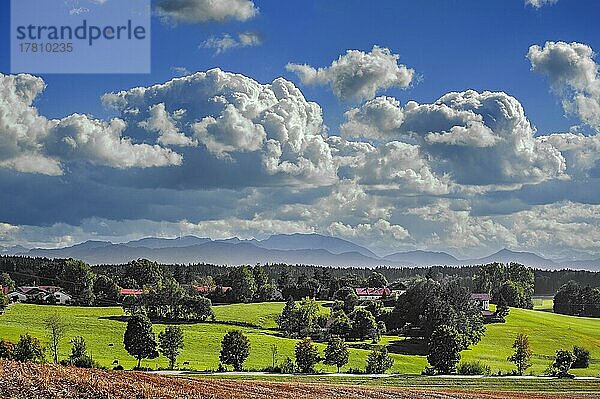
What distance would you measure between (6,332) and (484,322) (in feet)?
377

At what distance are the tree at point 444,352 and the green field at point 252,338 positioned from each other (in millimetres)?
3803

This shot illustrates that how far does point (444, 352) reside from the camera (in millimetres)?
132500

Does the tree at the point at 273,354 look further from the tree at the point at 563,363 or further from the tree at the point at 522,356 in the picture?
the tree at the point at 563,363

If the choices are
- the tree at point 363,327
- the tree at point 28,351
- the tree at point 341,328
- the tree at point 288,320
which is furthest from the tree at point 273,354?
the tree at point 28,351

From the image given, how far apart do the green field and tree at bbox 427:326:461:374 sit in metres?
3.80

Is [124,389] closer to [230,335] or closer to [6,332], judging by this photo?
[230,335]

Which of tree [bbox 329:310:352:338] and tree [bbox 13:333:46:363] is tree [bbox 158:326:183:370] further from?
tree [bbox 329:310:352:338]

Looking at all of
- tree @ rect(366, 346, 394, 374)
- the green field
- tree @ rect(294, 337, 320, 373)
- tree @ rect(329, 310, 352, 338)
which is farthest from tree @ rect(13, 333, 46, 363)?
tree @ rect(329, 310, 352, 338)

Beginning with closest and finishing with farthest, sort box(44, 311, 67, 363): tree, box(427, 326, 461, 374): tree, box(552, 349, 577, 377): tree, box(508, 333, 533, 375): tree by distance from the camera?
box(552, 349, 577, 377): tree
box(427, 326, 461, 374): tree
box(44, 311, 67, 363): tree
box(508, 333, 533, 375): tree

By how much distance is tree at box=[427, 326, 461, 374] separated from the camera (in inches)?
5148

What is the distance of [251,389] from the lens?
61.4 metres

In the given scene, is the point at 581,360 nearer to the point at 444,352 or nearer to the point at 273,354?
the point at 444,352

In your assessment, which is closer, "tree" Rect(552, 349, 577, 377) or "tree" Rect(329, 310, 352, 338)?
"tree" Rect(552, 349, 577, 377)

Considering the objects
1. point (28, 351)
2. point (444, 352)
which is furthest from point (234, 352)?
point (444, 352)
